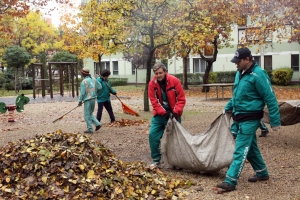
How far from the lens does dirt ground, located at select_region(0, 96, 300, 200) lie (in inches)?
197

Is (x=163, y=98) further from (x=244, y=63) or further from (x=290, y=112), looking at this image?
(x=290, y=112)

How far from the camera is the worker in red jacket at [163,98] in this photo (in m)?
5.93

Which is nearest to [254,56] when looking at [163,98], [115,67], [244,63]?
[115,67]

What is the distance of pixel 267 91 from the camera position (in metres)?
4.83

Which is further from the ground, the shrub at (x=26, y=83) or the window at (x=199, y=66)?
the window at (x=199, y=66)

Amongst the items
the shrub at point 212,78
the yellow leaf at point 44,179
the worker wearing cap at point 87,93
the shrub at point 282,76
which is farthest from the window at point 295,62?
the yellow leaf at point 44,179

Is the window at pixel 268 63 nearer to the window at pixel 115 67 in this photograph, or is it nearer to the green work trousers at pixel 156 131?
the window at pixel 115 67

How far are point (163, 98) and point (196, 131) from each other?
4127 millimetres

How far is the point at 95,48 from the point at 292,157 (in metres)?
7.85

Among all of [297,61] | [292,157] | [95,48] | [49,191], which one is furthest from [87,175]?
[297,61]

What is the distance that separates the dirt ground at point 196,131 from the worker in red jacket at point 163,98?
644 millimetres

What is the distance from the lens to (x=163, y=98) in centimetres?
608

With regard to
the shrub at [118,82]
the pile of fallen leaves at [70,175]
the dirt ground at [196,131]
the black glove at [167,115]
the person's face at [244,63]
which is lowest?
the dirt ground at [196,131]

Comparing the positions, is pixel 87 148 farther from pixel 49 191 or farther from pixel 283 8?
pixel 283 8
